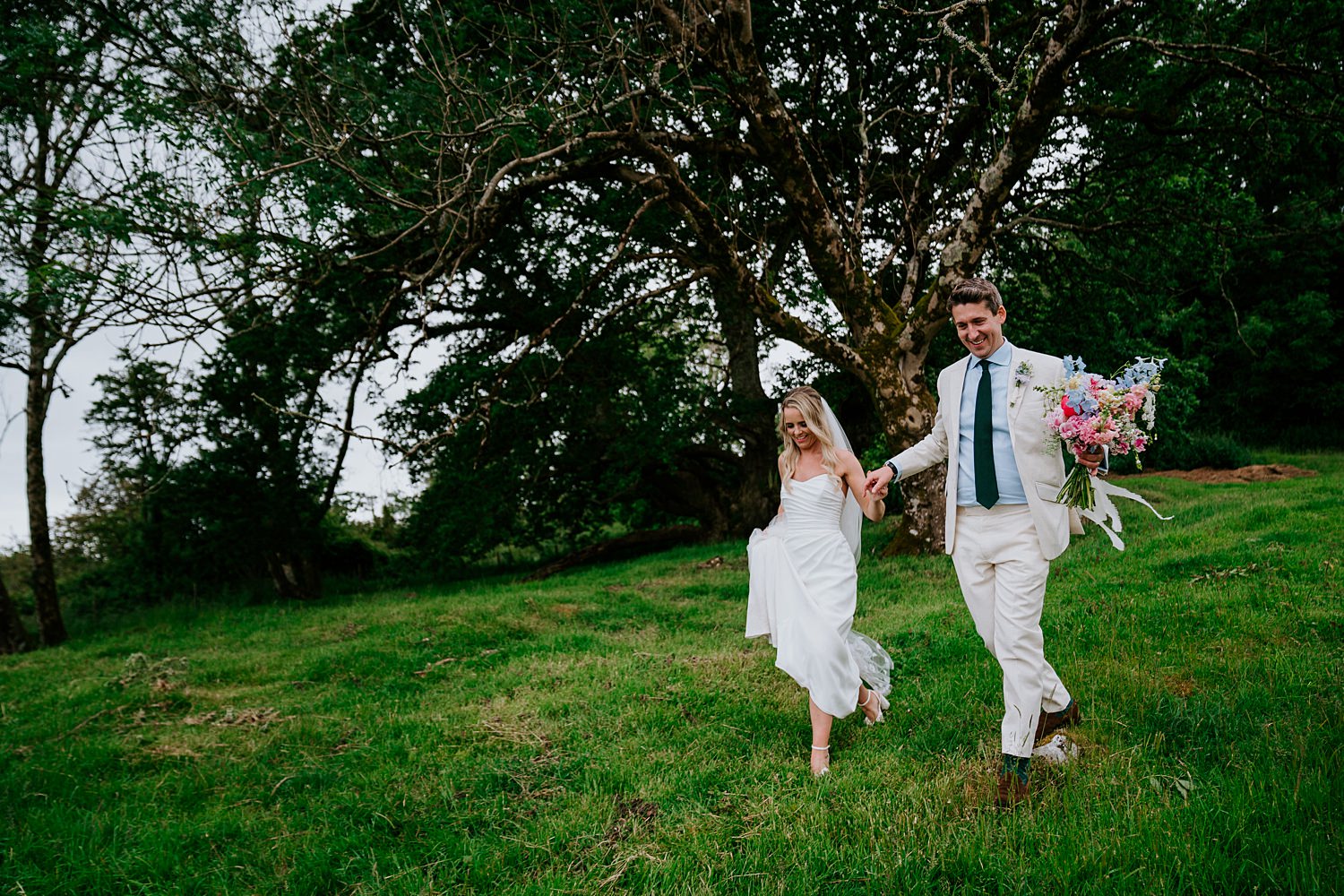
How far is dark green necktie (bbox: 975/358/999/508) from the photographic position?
12.7 feet

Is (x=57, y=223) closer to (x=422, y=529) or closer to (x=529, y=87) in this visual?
(x=529, y=87)

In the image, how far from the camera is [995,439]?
3.93 metres

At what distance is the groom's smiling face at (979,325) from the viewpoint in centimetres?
394

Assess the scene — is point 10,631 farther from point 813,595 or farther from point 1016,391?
point 1016,391

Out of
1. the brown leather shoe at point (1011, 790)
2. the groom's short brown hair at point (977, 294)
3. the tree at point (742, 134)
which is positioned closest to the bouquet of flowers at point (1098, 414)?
the groom's short brown hair at point (977, 294)

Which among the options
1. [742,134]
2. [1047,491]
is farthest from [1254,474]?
[1047,491]

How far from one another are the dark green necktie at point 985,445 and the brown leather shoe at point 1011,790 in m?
1.36

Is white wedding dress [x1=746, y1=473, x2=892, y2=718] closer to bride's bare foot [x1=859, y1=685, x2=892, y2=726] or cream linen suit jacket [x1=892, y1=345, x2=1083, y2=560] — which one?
bride's bare foot [x1=859, y1=685, x2=892, y2=726]

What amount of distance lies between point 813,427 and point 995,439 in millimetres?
1377

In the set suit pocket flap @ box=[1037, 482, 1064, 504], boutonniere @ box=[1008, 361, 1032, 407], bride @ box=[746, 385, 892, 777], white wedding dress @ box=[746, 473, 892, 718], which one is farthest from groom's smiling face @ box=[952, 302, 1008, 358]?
white wedding dress @ box=[746, 473, 892, 718]

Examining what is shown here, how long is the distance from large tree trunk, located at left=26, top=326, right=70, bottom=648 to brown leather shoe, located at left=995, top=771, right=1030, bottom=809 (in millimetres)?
15905

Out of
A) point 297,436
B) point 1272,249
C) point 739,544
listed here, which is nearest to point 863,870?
point 739,544

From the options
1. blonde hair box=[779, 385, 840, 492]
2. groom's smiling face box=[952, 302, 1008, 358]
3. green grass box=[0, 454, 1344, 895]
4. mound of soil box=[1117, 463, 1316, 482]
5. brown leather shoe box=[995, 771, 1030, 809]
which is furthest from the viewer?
mound of soil box=[1117, 463, 1316, 482]

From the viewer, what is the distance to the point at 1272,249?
21578 mm
